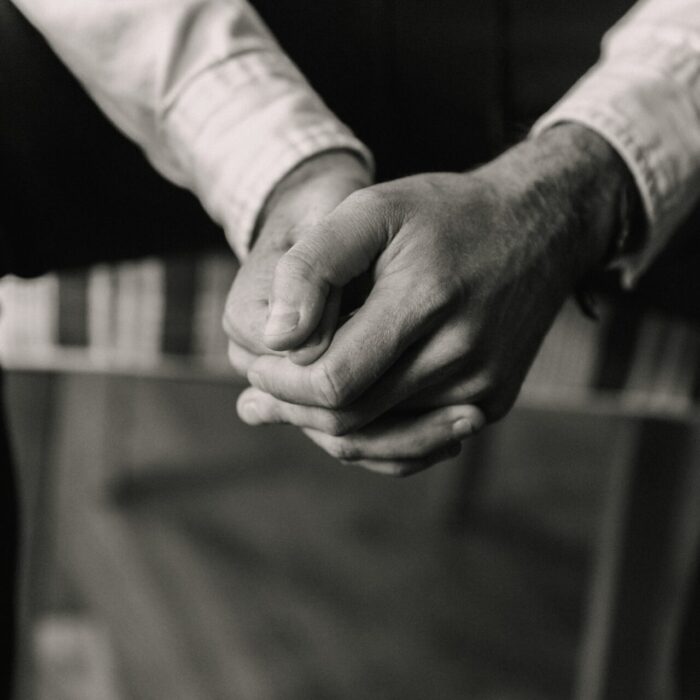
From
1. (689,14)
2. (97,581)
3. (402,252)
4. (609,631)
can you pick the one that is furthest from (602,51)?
(97,581)

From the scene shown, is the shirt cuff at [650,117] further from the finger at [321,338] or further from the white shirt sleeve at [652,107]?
the finger at [321,338]

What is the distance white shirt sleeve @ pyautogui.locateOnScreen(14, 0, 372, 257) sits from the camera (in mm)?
413

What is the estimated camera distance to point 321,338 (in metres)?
0.34

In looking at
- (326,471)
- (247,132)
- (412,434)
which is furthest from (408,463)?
(326,471)

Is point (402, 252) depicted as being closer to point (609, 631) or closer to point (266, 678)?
point (609, 631)

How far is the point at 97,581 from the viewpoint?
40.1 inches

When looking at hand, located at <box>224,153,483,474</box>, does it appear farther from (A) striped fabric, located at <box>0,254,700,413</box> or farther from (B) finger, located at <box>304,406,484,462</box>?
(A) striped fabric, located at <box>0,254,700,413</box>

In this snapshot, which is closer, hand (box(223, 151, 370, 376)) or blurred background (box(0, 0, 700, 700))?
hand (box(223, 151, 370, 376))

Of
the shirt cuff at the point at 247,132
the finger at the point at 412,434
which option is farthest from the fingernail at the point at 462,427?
the shirt cuff at the point at 247,132

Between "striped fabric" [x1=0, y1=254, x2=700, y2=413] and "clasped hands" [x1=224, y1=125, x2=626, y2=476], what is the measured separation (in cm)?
17

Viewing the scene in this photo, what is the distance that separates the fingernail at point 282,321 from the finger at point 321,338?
17 millimetres

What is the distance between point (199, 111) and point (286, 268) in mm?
145

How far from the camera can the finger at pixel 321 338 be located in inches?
13.3

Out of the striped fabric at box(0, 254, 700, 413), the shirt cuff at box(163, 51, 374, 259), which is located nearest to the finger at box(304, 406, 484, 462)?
the shirt cuff at box(163, 51, 374, 259)
